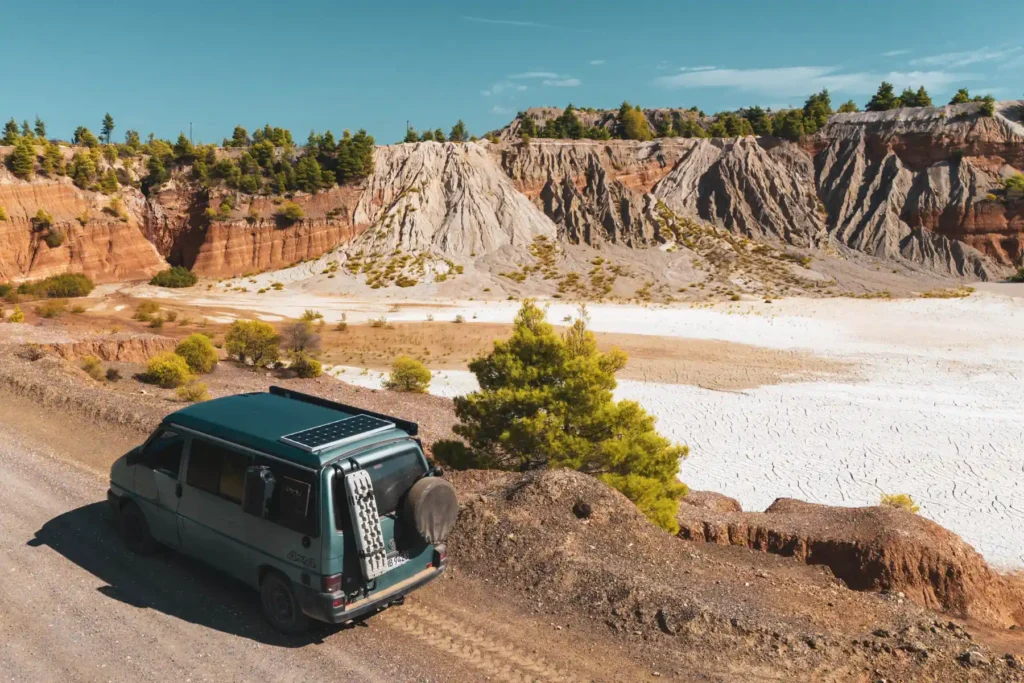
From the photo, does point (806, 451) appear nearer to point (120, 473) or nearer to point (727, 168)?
point (120, 473)

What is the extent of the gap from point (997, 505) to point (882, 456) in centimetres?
395

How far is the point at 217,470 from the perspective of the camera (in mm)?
7352

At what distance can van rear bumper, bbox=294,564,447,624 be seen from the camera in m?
6.44

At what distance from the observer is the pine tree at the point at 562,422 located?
12750 mm

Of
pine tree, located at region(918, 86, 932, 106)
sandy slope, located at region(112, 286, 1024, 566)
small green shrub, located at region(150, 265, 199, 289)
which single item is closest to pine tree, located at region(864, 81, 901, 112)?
pine tree, located at region(918, 86, 932, 106)

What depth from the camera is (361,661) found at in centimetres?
659

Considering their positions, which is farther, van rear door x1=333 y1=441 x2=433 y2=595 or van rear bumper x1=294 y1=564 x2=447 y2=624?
van rear door x1=333 y1=441 x2=433 y2=595

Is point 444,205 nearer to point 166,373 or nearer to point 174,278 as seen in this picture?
point 174,278

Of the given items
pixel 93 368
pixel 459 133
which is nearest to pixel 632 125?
pixel 459 133

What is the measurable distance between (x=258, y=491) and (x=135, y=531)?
8.83ft

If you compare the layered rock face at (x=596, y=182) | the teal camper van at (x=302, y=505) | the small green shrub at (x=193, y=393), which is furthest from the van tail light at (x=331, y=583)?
the layered rock face at (x=596, y=182)

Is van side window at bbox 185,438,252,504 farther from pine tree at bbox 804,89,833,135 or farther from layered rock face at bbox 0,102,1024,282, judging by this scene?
pine tree at bbox 804,89,833,135

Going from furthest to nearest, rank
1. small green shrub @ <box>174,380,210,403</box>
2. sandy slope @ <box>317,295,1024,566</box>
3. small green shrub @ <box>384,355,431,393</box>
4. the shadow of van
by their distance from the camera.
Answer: small green shrub @ <box>384,355,431,393</box>, sandy slope @ <box>317,295,1024,566</box>, small green shrub @ <box>174,380,210,403</box>, the shadow of van

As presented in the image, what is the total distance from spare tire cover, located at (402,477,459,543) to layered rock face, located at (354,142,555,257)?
61.4m
